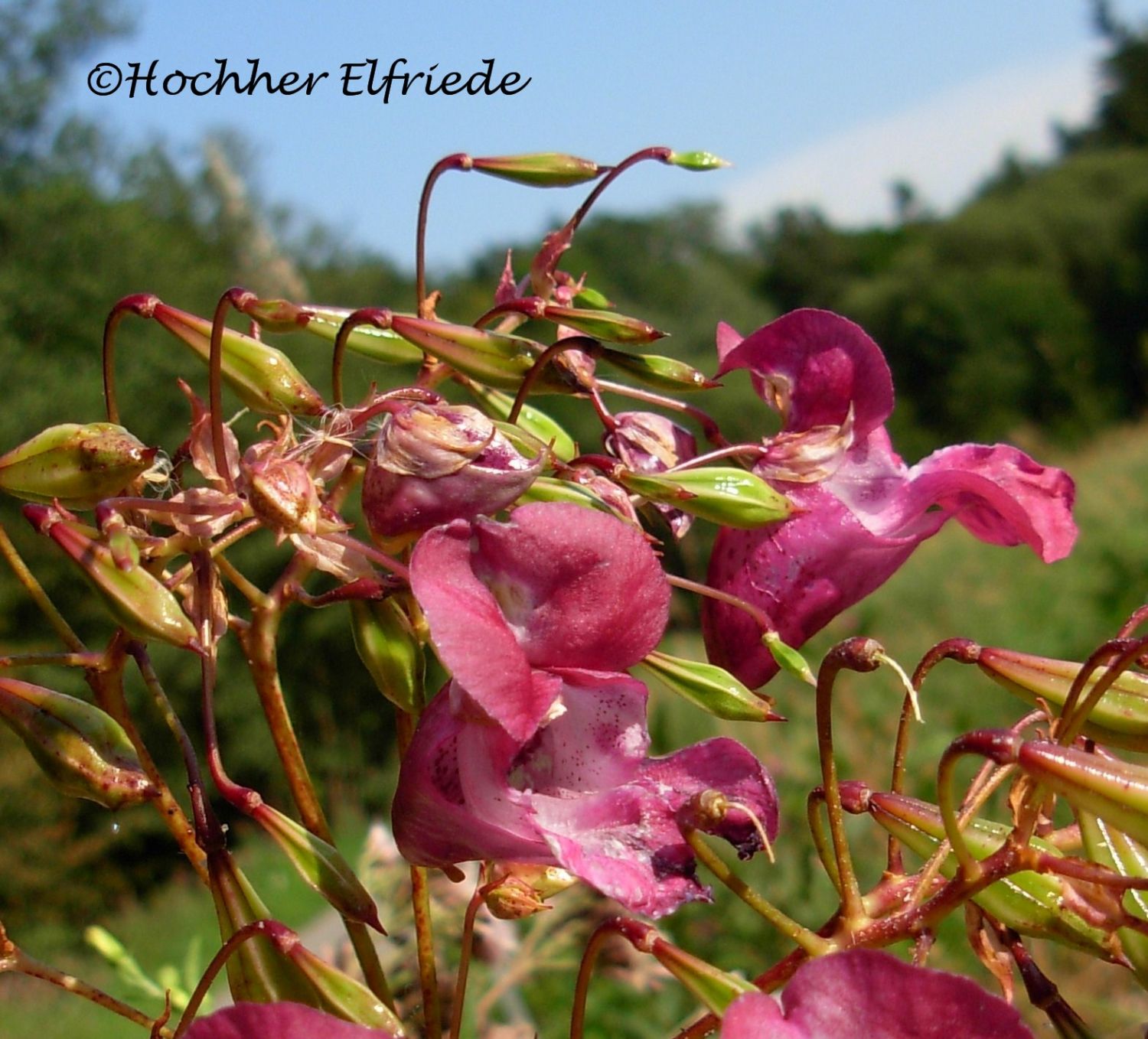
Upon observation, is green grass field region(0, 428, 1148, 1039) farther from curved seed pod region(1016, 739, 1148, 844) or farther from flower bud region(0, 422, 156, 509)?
curved seed pod region(1016, 739, 1148, 844)

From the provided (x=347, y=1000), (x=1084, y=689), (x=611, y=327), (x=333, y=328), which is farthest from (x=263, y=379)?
(x=1084, y=689)

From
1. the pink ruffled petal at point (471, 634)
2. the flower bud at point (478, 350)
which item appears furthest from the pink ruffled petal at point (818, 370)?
the pink ruffled petal at point (471, 634)

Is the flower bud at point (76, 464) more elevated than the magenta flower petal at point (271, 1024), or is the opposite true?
the flower bud at point (76, 464)

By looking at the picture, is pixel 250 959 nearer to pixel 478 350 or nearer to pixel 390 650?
pixel 390 650

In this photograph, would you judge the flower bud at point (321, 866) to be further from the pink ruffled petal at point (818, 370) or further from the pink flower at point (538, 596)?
the pink ruffled petal at point (818, 370)

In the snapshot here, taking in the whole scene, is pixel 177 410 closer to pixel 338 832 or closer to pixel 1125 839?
pixel 338 832

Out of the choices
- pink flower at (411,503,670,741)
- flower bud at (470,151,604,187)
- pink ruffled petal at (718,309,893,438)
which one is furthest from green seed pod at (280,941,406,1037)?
flower bud at (470,151,604,187)

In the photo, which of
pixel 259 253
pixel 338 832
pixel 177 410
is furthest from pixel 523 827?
pixel 259 253
